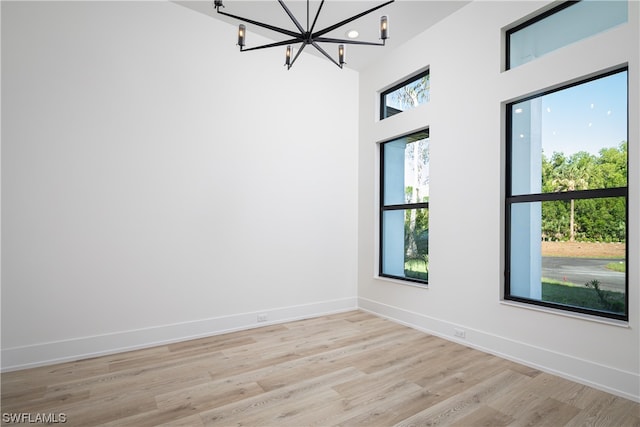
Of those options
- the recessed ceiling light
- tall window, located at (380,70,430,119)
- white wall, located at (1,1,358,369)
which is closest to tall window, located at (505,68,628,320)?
tall window, located at (380,70,430,119)

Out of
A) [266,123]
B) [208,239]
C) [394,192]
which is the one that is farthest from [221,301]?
[394,192]

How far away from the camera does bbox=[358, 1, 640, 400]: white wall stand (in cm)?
237

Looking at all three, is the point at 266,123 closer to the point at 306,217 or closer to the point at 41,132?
the point at 306,217

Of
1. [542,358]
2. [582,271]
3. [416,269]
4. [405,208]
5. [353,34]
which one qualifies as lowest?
[542,358]

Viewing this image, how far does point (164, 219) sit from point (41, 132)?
4.06 feet

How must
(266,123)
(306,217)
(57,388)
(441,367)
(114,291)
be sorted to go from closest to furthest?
(57,388) → (441,367) → (114,291) → (266,123) → (306,217)

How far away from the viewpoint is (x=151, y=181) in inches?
132

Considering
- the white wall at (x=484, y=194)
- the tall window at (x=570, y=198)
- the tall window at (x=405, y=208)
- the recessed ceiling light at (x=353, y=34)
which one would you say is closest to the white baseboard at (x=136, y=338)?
the tall window at (x=405, y=208)

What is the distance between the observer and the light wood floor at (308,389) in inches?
83.0

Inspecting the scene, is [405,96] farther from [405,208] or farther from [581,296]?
[581,296]

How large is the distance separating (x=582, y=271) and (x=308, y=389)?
7.73 feet

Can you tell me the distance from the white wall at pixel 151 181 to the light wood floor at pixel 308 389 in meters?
0.48

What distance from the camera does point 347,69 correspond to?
15.9 ft

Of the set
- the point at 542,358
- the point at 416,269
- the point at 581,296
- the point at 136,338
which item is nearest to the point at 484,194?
the point at 581,296
